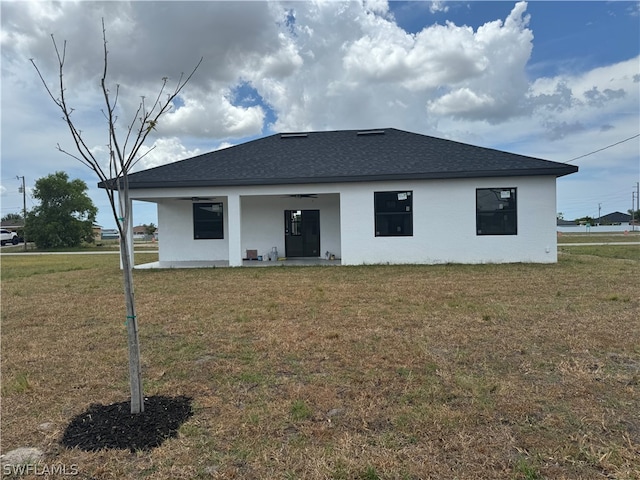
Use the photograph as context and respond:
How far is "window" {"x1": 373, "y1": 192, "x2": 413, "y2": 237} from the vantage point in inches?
530

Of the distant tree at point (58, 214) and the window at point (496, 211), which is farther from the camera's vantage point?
the distant tree at point (58, 214)

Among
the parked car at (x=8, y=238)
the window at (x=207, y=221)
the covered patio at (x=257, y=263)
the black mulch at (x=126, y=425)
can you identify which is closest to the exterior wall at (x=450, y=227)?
the covered patio at (x=257, y=263)

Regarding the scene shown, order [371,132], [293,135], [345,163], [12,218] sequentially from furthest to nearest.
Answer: [12,218], [293,135], [371,132], [345,163]

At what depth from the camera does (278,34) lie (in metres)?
13.3

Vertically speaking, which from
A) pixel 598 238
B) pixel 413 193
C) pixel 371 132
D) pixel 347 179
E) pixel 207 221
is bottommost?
pixel 598 238

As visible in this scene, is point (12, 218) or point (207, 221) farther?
point (12, 218)

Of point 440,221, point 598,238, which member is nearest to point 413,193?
point 440,221

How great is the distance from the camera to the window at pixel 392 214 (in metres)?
13.5

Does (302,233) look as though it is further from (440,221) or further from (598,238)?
(598,238)

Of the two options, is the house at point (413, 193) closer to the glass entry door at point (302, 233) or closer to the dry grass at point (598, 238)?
the glass entry door at point (302, 233)

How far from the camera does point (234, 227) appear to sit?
13.7 m

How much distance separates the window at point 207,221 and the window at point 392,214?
6.36m

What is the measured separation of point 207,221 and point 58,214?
27249 mm

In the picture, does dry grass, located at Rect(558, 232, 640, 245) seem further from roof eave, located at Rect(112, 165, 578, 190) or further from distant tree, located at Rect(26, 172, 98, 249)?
distant tree, located at Rect(26, 172, 98, 249)
